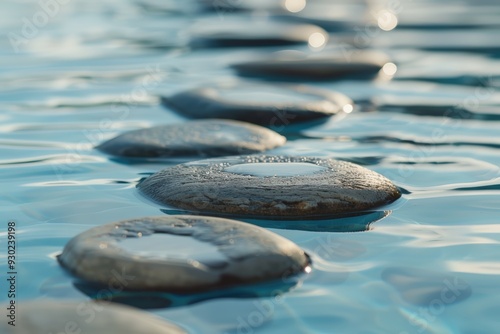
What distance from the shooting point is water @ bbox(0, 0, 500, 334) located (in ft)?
9.12

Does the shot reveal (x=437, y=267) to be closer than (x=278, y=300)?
No

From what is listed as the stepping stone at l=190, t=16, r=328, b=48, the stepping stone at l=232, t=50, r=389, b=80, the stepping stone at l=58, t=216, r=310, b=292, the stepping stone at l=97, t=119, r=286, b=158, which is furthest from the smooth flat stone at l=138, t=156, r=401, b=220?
the stepping stone at l=190, t=16, r=328, b=48

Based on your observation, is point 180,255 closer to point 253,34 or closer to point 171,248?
point 171,248

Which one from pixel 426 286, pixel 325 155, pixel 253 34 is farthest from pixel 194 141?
pixel 253 34

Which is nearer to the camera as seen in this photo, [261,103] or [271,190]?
[271,190]

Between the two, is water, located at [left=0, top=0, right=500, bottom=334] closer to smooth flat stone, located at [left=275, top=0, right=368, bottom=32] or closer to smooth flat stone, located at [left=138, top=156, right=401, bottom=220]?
smooth flat stone, located at [left=138, top=156, right=401, bottom=220]

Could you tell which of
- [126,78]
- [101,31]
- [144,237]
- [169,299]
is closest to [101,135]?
[126,78]

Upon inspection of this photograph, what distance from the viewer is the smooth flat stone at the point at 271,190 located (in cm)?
360

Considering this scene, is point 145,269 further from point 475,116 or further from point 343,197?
point 475,116

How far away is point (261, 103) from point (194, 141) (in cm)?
104

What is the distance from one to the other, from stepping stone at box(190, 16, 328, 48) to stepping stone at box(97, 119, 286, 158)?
144 inches

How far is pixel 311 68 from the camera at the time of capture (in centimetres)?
712

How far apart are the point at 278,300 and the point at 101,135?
2574 millimetres

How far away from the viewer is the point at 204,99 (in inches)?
221
